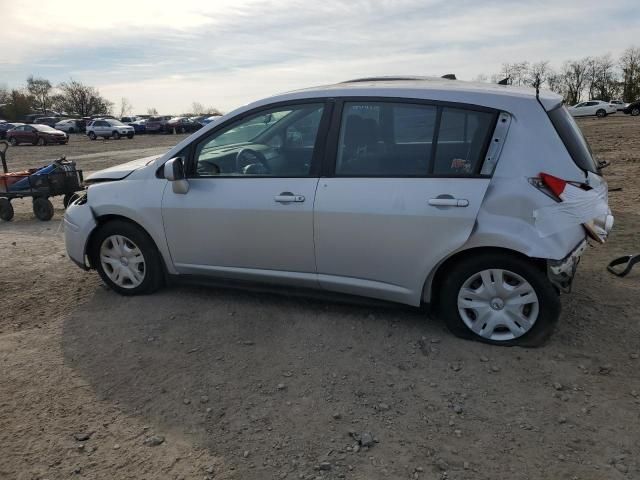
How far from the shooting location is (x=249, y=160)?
13.7 feet

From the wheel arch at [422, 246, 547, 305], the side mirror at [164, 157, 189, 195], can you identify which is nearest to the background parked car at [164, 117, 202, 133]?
the side mirror at [164, 157, 189, 195]

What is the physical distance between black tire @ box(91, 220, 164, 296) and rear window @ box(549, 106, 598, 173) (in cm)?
324

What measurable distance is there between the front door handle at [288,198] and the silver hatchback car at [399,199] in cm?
1

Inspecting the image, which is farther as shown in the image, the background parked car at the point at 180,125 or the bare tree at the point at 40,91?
the bare tree at the point at 40,91

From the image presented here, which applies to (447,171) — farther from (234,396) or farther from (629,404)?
(234,396)

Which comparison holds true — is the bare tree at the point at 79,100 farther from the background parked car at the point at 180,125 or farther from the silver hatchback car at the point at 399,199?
the silver hatchback car at the point at 399,199

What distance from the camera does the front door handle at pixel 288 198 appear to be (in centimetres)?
382

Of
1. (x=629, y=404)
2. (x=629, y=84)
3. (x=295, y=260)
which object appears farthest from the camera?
(x=629, y=84)

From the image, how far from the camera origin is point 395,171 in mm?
3650

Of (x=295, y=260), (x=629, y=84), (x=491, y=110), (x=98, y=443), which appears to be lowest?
(x=98, y=443)

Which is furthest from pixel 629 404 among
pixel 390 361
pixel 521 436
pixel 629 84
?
pixel 629 84

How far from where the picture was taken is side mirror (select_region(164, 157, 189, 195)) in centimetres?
410

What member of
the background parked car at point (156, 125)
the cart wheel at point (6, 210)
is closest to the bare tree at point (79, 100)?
the background parked car at point (156, 125)

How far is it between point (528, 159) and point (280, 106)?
5.95 ft
